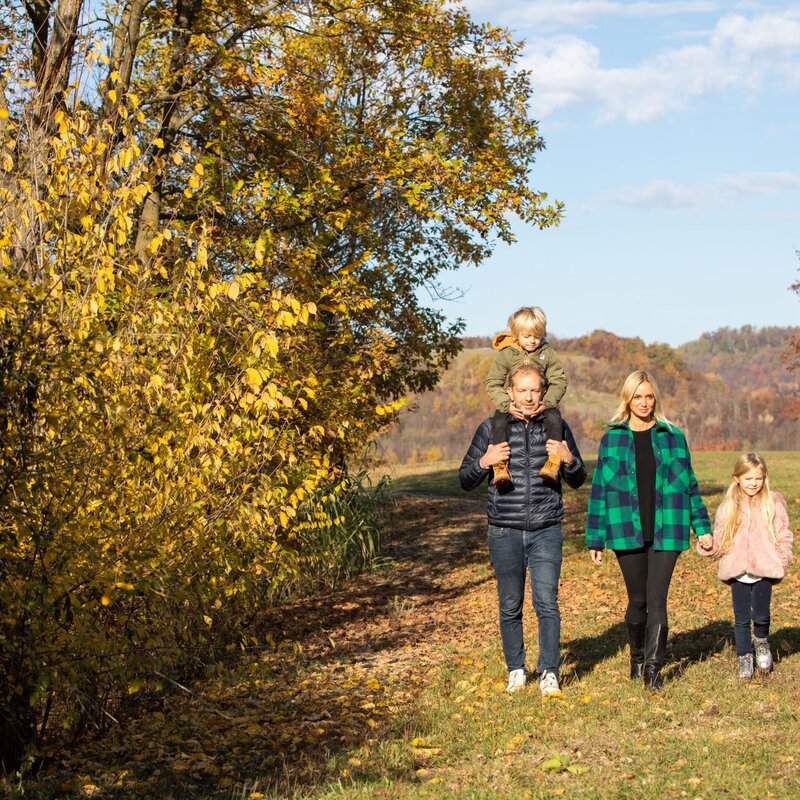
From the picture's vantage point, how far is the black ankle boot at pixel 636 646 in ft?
22.3

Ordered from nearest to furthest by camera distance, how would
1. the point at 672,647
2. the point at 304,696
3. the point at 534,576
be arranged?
the point at 534,576, the point at 304,696, the point at 672,647

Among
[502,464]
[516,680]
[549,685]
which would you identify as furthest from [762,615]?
[502,464]

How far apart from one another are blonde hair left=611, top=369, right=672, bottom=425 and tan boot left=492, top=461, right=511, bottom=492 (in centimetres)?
74

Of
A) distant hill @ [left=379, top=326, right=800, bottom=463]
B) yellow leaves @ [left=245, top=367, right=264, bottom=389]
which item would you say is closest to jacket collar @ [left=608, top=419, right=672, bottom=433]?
yellow leaves @ [left=245, top=367, right=264, bottom=389]

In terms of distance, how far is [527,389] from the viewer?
648 centimetres

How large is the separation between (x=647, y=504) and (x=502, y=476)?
0.93 m

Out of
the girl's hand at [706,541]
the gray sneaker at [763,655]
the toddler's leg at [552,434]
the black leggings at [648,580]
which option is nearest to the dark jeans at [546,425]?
the toddler's leg at [552,434]

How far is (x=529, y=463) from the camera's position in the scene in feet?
21.6

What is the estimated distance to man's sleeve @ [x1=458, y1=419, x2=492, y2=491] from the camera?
6602 mm

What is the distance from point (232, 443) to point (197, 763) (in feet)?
6.39

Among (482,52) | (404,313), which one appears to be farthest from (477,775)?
(482,52)

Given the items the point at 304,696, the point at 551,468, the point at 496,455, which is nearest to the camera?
the point at 551,468

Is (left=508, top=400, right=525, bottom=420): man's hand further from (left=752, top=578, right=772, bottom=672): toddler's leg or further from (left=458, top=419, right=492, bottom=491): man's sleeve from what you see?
(left=752, top=578, right=772, bottom=672): toddler's leg

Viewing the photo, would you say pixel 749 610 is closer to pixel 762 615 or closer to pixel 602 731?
pixel 762 615
